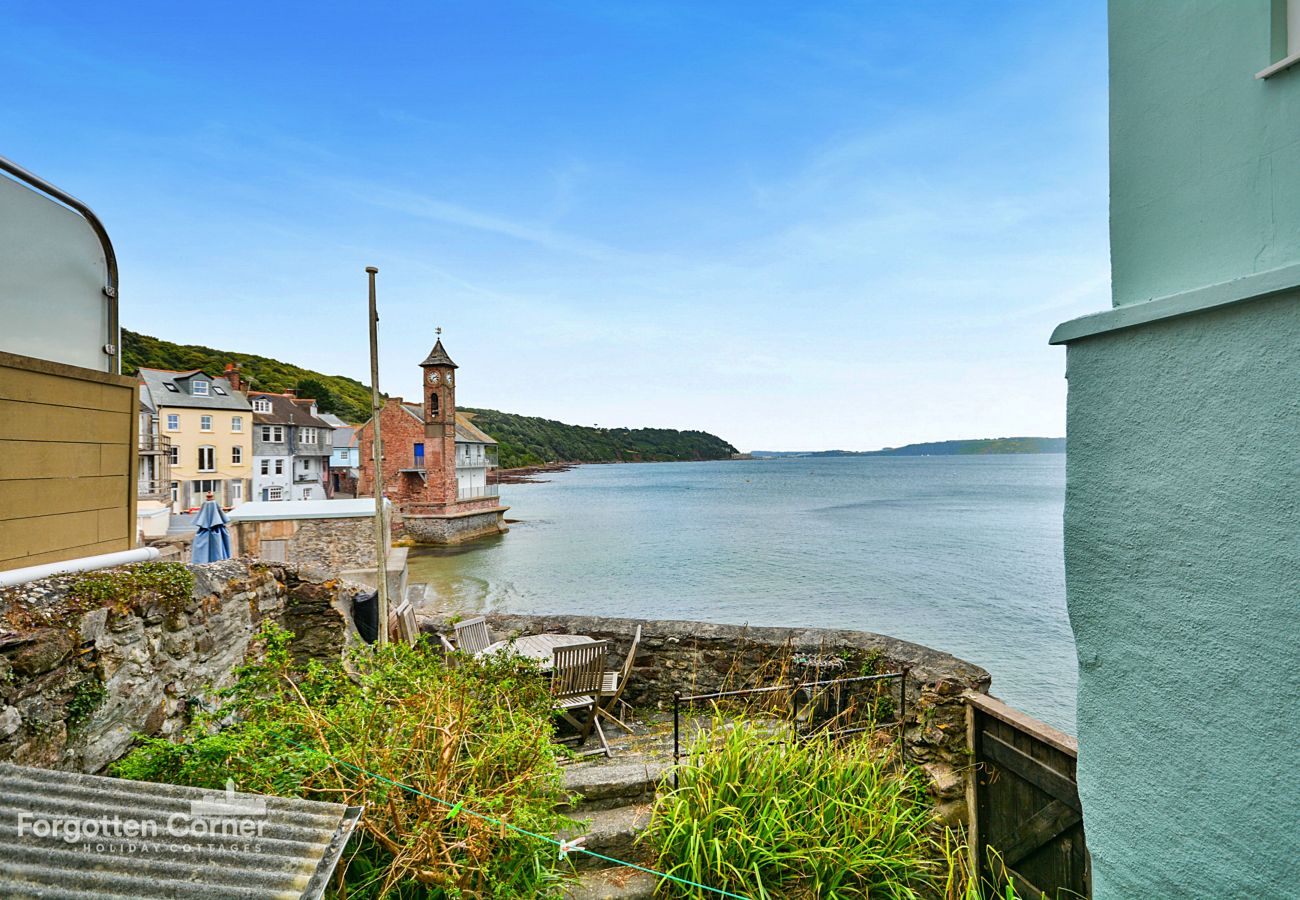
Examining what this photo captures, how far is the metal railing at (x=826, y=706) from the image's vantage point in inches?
178

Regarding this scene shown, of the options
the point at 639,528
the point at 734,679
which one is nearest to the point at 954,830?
the point at 734,679

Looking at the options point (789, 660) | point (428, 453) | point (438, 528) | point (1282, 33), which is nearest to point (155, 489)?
point (428, 453)

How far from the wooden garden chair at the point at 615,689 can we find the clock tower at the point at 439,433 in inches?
1409

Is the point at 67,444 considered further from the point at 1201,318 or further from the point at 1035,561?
the point at 1035,561

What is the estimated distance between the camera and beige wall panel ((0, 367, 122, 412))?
3.19 metres

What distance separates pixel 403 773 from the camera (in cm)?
286

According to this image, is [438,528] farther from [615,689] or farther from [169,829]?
[169,829]

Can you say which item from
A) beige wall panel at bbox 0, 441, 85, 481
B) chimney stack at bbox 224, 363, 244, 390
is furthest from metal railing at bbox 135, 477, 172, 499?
beige wall panel at bbox 0, 441, 85, 481

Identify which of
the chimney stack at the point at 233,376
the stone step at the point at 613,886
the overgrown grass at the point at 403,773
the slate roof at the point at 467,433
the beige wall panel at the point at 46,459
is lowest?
the stone step at the point at 613,886

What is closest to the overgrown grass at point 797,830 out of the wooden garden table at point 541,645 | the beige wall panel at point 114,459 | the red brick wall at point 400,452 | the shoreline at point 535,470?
the wooden garden table at point 541,645

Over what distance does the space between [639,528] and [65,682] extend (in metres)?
41.5

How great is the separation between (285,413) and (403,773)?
5562 centimetres

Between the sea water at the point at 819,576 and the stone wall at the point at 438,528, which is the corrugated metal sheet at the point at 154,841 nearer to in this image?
the sea water at the point at 819,576

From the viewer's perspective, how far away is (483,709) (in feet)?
13.7
